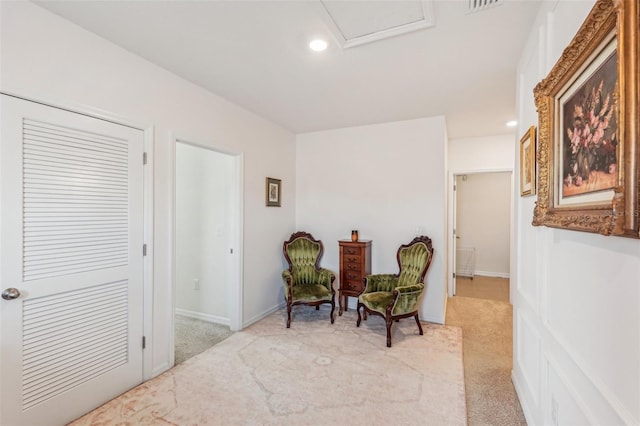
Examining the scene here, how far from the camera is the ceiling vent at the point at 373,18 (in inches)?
69.5

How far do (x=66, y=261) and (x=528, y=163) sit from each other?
10.2 feet

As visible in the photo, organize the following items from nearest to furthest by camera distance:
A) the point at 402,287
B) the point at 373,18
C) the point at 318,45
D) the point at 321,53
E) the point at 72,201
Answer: the point at 373,18, the point at 72,201, the point at 318,45, the point at 321,53, the point at 402,287

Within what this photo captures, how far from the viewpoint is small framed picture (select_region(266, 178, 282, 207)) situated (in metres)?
3.98

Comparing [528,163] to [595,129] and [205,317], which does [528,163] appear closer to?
[595,129]

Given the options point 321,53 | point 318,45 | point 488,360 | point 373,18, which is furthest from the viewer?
point 488,360

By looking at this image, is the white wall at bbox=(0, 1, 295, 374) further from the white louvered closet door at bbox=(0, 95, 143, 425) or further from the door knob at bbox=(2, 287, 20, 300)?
the door knob at bbox=(2, 287, 20, 300)

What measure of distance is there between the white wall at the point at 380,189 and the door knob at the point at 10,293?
322 centimetres

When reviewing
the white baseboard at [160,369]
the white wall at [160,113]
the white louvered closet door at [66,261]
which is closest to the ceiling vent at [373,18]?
the white wall at [160,113]

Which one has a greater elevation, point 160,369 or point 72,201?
point 72,201

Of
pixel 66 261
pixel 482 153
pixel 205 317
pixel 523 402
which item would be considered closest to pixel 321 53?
pixel 66 261

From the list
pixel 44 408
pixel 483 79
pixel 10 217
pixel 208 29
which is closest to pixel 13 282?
pixel 10 217

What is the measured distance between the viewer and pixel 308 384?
237cm

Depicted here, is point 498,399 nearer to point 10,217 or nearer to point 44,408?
point 44,408

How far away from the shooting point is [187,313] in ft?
12.8
